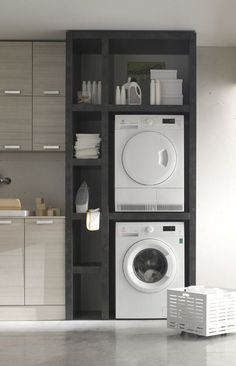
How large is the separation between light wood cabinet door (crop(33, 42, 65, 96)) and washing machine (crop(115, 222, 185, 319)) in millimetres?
1375

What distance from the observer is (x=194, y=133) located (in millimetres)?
5793

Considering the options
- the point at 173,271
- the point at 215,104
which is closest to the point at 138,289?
the point at 173,271

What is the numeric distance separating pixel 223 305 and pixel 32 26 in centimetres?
273

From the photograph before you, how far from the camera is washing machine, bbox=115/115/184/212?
5766mm

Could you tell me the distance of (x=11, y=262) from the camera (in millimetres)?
5766

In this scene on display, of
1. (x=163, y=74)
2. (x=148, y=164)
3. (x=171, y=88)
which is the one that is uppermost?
(x=163, y=74)

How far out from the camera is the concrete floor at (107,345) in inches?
170

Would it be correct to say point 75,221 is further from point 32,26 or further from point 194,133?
point 32,26

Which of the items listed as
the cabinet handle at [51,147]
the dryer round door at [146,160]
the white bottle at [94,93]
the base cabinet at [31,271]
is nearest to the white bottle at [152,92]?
the dryer round door at [146,160]

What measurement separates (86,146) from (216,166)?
1.36 meters

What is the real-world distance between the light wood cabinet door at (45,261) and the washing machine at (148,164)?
1.93ft

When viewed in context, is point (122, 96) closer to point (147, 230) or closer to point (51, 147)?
point (51, 147)

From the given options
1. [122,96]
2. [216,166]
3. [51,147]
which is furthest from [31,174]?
[216,166]

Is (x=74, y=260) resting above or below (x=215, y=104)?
below
